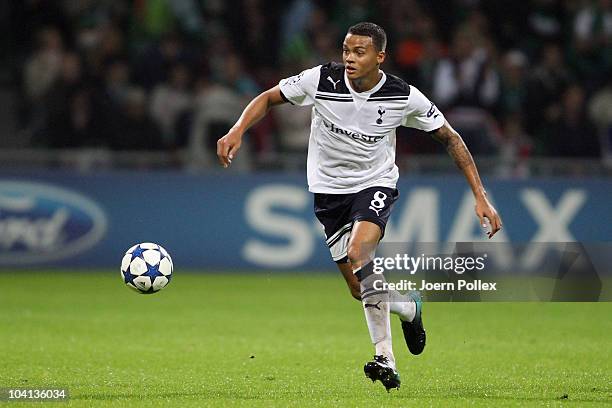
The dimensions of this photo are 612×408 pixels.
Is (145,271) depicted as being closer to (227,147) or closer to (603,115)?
(227,147)

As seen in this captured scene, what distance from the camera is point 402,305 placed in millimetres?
7805

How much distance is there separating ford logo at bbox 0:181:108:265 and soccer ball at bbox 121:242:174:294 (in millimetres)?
7138

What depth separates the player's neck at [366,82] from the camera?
7.63m

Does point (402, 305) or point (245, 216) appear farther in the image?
point (245, 216)

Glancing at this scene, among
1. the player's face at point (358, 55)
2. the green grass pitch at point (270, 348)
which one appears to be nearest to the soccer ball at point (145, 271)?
the green grass pitch at point (270, 348)

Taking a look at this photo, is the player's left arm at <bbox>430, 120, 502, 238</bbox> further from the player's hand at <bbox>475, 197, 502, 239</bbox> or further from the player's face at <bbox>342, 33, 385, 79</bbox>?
the player's face at <bbox>342, 33, 385, 79</bbox>

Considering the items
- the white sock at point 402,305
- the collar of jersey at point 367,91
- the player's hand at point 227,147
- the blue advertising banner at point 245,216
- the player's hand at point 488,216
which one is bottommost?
the white sock at point 402,305

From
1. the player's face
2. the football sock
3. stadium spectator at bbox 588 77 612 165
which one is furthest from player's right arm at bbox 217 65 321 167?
stadium spectator at bbox 588 77 612 165

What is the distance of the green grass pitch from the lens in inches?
282

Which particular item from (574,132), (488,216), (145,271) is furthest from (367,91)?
(574,132)

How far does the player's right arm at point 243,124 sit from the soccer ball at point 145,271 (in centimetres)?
136

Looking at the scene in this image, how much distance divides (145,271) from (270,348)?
163 centimetres

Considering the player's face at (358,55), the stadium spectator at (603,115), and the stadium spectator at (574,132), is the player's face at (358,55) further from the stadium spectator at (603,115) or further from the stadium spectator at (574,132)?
the stadium spectator at (603,115)

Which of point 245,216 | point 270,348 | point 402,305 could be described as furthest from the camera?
point 245,216
